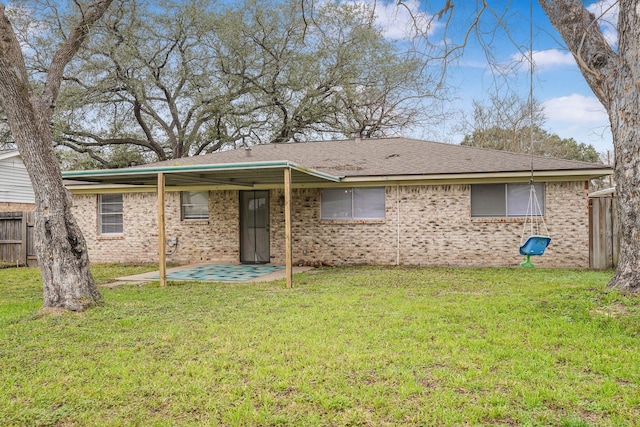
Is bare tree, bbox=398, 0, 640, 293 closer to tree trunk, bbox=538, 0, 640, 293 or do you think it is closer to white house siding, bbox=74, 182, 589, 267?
tree trunk, bbox=538, 0, 640, 293

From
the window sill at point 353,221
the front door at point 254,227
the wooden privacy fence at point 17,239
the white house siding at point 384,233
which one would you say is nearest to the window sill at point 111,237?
the white house siding at point 384,233

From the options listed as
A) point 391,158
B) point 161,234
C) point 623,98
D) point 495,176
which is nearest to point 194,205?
point 161,234

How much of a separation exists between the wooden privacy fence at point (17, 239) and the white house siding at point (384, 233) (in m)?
1.61

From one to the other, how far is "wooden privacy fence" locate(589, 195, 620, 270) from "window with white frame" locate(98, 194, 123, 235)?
13.2 m

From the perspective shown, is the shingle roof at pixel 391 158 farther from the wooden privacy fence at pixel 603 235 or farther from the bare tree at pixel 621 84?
the bare tree at pixel 621 84

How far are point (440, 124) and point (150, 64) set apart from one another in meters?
14.4

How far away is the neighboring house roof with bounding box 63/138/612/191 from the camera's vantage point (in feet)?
30.2

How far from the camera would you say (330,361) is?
13.7 ft

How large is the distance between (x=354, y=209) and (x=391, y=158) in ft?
6.64

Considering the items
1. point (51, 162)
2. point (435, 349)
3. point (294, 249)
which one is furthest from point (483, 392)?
point (294, 249)

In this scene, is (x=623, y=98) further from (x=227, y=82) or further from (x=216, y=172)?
(x=227, y=82)

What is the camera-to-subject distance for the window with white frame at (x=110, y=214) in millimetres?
14008

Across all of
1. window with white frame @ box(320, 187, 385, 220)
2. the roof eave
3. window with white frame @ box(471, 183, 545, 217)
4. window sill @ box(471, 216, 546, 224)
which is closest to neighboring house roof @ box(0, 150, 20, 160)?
window with white frame @ box(320, 187, 385, 220)

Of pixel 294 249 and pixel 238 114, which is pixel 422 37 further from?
pixel 238 114
